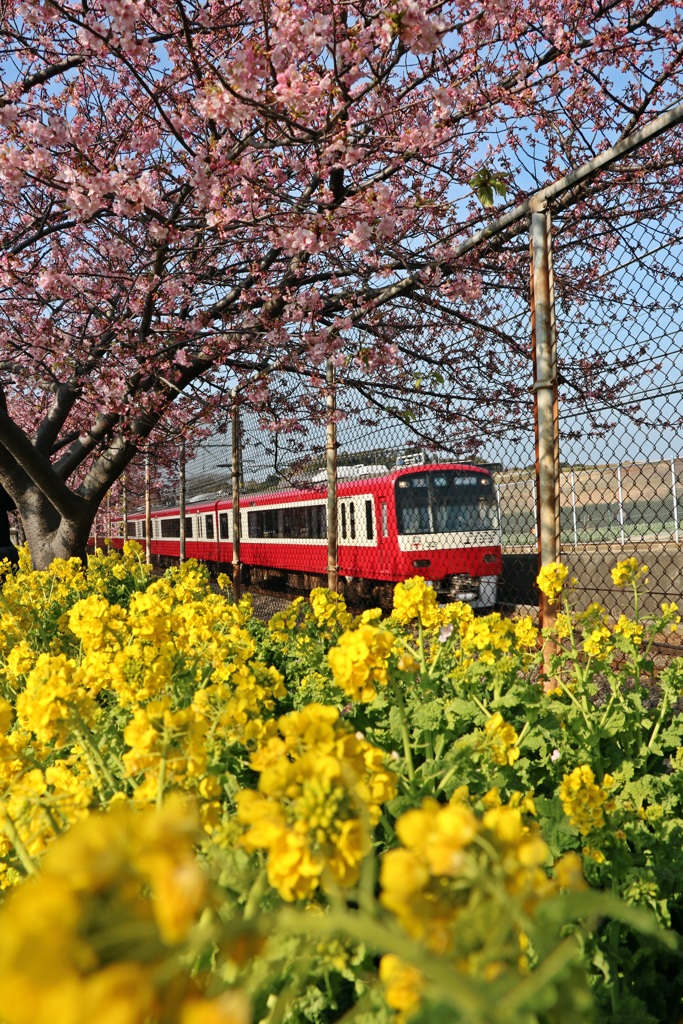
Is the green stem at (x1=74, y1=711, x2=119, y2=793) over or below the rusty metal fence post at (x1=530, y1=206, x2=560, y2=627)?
below

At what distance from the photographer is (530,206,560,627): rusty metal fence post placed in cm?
364

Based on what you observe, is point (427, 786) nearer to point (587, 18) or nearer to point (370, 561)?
point (587, 18)

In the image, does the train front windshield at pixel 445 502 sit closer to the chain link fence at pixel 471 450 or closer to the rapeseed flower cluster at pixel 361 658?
the chain link fence at pixel 471 450

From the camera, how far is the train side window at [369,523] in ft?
42.7

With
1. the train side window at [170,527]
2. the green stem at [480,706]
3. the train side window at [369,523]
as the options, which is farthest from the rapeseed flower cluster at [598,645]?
the train side window at [170,527]

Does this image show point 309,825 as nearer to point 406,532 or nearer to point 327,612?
point 327,612

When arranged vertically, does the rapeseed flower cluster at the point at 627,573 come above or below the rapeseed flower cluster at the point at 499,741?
above

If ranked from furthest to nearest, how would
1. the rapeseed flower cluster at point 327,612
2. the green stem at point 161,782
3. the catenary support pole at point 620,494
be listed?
the catenary support pole at point 620,494
the rapeseed flower cluster at point 327,612
the green stem at point 161,782

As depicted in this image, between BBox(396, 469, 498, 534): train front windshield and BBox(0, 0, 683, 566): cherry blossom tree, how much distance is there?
388cm

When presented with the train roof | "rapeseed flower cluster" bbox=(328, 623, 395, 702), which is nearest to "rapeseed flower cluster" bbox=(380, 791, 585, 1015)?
"rapeseed flower cluster" bbox=(328, 623, 395, 702)

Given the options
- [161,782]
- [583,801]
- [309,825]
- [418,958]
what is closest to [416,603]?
[583,801]

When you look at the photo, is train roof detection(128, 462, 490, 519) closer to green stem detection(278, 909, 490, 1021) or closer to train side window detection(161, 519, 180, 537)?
train side window detection(161, 519, 180, 537)

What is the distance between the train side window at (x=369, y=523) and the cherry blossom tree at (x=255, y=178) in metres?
4.39

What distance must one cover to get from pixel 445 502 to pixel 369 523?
1.35m
